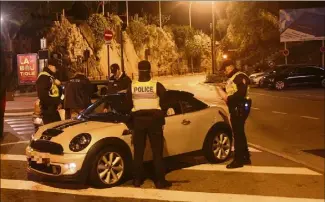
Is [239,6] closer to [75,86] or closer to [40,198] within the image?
[75,86]

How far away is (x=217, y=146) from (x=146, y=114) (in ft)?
7.00

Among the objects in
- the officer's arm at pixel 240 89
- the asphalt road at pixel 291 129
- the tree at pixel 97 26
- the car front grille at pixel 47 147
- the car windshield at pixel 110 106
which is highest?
the tree at pixel 97 26

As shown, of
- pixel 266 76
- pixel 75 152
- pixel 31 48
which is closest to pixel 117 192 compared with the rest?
pixel 75 152

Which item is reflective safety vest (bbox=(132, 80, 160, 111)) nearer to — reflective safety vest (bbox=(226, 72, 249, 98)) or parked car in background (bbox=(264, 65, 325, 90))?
reflective safety vest (bbox=(226, 72, 249, 98))

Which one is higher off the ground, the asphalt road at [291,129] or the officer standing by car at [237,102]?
the officer standing by car at [237,102]

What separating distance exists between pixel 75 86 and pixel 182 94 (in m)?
2.62

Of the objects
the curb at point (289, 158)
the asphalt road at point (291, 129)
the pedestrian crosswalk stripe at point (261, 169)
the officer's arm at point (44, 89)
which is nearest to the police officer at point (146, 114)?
the pedestrian crosswalk stripe at point (261, 169)

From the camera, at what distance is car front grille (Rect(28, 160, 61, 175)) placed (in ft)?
21.6

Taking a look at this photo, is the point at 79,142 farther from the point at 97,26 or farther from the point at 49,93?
the point at 97,26

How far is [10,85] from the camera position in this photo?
32.4 m

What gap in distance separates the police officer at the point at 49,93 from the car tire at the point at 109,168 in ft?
8.13

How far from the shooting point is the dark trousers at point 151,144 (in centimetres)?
668

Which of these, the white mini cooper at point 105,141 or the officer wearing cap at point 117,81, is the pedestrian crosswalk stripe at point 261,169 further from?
the officer wearing cap at point 117,81

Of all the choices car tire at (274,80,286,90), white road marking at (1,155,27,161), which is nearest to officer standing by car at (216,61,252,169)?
white road marking at (1,155,27,161)
